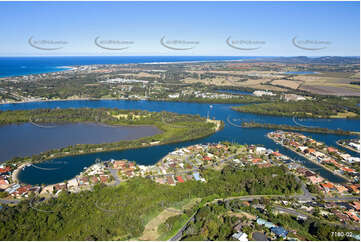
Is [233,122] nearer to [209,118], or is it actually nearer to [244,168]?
[209,118]

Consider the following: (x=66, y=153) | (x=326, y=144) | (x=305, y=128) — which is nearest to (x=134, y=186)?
(x=66, y=153)

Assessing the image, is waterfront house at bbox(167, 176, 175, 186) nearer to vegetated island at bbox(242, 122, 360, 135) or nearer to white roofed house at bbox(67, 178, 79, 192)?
white roofed house at bbox(67, 178, 79, 192)

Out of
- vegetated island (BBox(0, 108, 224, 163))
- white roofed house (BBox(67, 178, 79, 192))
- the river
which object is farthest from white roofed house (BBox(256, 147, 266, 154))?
white roofed house (BBox(67, 178, 79, 192))

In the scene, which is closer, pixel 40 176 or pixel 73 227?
pixel 73 227

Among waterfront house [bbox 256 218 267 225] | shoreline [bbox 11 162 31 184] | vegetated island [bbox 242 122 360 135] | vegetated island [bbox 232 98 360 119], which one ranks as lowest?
waterfront house [bbox 256 218 267 225]

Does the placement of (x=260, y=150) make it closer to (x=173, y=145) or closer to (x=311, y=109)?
(x=173, y=145)

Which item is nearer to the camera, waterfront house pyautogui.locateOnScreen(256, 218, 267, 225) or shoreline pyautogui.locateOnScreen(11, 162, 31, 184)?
waterfront house pyautogui.locateOnScreen(256, 218, 267, 225)
